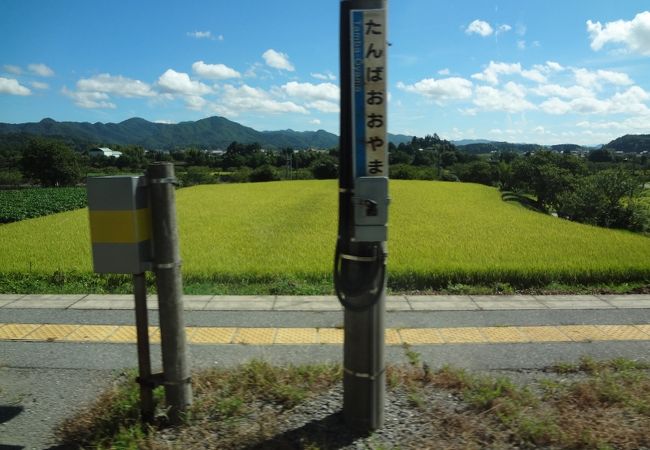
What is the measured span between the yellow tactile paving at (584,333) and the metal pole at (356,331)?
101 inches

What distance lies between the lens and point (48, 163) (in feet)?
215

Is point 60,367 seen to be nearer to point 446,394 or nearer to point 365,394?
point 365,394

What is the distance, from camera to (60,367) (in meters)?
3.71

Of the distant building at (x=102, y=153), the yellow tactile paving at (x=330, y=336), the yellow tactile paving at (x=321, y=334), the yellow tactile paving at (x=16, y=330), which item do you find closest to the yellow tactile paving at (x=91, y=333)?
the yellow tactile paving at (x=321, y=334)

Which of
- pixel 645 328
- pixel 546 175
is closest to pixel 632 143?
pixel 546 175

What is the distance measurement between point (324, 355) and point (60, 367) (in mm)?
2070

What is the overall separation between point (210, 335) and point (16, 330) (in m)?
1.87

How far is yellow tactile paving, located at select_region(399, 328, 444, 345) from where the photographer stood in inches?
167

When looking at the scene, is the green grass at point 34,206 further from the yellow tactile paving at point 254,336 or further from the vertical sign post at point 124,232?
the vertical sign post at point 124,232

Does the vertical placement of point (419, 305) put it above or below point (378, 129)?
below

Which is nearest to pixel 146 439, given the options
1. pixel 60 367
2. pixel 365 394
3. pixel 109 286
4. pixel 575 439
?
pixel 365 394

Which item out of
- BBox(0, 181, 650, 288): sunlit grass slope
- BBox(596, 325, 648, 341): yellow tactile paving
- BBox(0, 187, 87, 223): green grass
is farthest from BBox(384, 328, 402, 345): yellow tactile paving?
BBox(0, 187, 87, 223): green grass

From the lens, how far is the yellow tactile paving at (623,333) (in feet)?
14.1

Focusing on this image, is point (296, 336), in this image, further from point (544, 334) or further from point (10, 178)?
point (10, 178)
